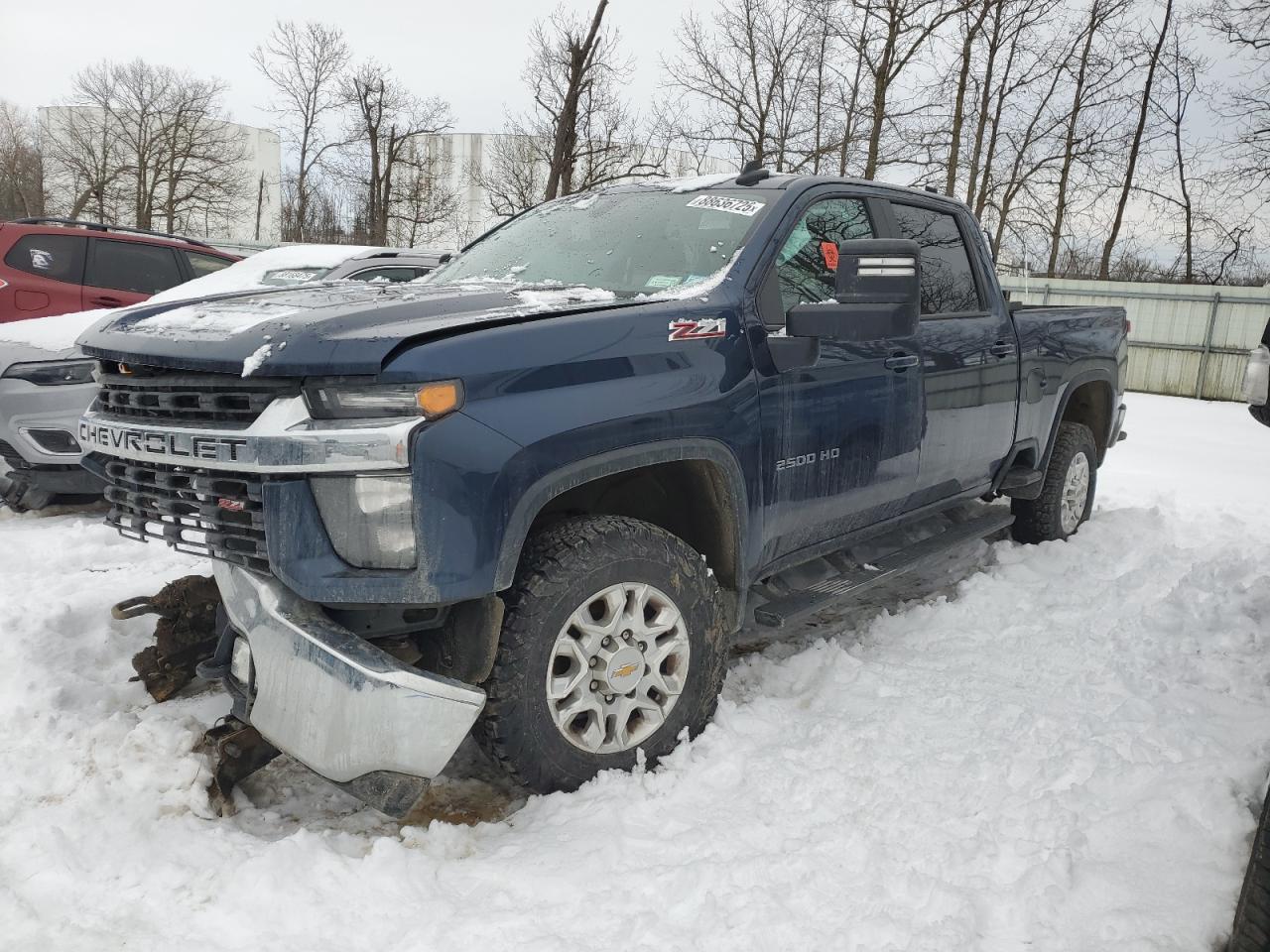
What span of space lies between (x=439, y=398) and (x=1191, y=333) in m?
18.8

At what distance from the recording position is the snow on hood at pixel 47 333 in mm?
5543

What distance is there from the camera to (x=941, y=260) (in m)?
4.32

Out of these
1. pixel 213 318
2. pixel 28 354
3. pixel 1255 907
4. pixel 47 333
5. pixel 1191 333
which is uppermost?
pixel 1191 333

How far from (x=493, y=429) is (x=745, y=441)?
963 millimetres

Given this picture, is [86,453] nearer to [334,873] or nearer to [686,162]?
[334,873]

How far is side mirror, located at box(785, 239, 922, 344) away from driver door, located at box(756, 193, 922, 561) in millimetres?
85

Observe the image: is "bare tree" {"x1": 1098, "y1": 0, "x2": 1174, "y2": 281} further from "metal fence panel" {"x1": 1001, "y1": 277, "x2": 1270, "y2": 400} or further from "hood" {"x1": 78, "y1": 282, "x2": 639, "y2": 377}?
"hood" {"x1": 78, "y1": 282, "x2": 639, "y2": 377}

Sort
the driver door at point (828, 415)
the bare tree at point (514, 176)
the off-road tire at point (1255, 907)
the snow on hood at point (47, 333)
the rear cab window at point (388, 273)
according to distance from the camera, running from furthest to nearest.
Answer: the bare tree at point (514, 176)
the rear cab window at point (388, 273)
the snow on hood at point (47, 333)
the driver door at point (828, 415)
the off-road tire at point (1255, 907)

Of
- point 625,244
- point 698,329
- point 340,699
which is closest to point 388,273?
point 625,244

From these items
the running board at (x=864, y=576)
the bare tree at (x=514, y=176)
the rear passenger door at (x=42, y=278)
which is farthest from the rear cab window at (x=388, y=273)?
the bare tree at (x=514, y=176)

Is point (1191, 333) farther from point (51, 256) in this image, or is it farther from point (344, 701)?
point (344, 701)

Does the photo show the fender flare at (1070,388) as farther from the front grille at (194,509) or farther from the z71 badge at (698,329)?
the front grille at (194,509)

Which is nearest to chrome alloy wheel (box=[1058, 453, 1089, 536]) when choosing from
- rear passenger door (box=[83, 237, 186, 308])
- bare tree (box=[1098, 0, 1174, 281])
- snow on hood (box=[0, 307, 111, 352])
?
snow on hood (box=[0, 307, 111, 352])

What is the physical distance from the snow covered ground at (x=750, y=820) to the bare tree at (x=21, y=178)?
4217 centimetres
